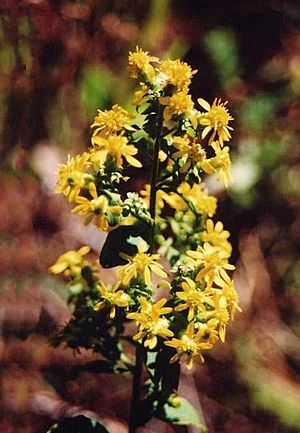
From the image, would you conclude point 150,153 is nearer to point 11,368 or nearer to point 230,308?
point 230,308

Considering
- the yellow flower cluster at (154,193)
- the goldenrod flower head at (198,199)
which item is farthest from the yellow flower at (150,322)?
the goldenrod flower head at (198,199)

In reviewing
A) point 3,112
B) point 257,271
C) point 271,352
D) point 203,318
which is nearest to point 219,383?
point 271,352

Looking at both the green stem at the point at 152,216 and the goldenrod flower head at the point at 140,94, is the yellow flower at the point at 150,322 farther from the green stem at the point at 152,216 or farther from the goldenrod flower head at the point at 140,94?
the goldenrod flower head at the point at 140,94

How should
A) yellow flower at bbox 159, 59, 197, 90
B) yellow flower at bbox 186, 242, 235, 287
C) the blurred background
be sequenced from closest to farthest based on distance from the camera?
yellow flower at bbox 159, 59, 197, 90 < yellow flower at bbox 186, 242, 235, 287 < the blurred background

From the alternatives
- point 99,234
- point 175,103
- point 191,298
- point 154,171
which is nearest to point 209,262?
point 191,298

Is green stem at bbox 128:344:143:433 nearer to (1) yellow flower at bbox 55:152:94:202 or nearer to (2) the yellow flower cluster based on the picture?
(2) the yellow flower cluster

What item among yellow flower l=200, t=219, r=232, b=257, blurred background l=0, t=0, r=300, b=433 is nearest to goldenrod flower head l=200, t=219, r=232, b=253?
yellow flower l=200, t=219, r=232, b=257

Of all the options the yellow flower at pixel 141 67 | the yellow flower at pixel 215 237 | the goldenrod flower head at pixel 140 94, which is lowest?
the yellow flower at pixel 215 237
